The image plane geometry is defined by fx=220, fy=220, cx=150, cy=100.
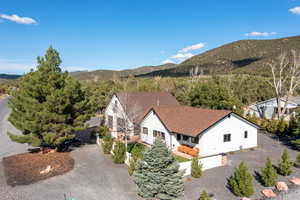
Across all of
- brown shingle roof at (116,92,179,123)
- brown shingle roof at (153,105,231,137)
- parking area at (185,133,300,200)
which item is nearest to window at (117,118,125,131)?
brown shingle roof at (116,92,179,123)

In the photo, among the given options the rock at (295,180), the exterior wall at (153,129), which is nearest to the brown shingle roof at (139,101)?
the exterior wall at (153,129)

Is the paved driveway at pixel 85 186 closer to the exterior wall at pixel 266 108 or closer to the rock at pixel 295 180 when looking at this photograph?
the rock at pixel 295 180

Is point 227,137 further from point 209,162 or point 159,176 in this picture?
point 159,176

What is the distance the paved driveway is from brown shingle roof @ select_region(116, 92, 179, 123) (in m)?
7.79

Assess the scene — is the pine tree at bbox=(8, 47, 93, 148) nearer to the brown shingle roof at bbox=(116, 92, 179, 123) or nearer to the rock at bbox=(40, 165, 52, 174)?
the rock at bbox=(40, 165, 52, 174)

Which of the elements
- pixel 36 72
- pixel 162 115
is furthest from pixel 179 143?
pixel 36 72

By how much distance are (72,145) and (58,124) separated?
4922 mm

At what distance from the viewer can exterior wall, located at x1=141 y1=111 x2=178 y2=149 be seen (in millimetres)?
21016

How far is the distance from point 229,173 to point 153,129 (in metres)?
9.66

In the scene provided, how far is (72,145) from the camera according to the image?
22.9 meters

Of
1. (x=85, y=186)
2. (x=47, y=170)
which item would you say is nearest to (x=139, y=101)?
(x=47, y=170)

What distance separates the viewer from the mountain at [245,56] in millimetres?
66562

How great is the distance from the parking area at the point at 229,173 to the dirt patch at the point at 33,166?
9.24 m

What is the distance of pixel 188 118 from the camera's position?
2134 centimetres
